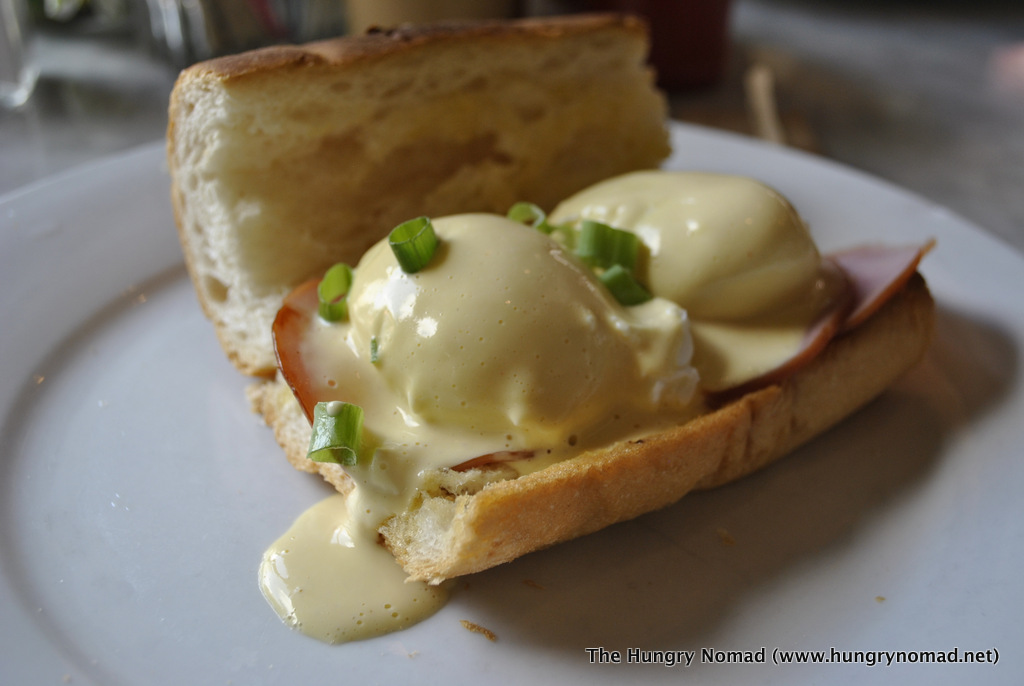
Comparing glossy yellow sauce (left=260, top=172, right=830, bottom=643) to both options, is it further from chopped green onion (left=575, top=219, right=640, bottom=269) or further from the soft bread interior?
the soft bread interior

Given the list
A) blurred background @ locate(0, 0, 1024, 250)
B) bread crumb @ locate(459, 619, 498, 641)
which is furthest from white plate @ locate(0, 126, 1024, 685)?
blurred background @ locate(0, 0, 1024, 250)

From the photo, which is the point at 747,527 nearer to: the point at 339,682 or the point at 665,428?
→ the point at 665,428

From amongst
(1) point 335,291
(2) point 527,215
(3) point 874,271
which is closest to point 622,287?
(2) point 527,215

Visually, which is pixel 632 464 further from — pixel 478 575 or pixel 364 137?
pixel 364 137

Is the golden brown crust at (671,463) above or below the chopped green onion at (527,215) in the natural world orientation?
below

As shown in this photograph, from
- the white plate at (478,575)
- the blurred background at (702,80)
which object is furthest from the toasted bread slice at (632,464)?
the blurred background at (702,80)

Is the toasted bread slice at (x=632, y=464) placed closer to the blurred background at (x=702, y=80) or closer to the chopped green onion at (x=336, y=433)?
the chopped green onion at (x=336, y=433)
